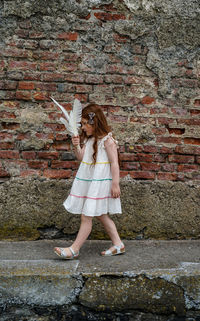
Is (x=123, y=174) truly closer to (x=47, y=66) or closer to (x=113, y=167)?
(x=113, y=167)

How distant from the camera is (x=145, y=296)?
7.52 ft

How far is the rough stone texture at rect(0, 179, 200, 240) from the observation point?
122 inches

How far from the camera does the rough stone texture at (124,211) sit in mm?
3094

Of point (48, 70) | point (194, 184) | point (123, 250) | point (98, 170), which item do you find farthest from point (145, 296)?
point (48, 70)

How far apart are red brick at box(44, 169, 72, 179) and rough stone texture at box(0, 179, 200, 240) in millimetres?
57

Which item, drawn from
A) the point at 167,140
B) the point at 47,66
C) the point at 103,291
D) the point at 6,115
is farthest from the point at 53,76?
the point at 103,291

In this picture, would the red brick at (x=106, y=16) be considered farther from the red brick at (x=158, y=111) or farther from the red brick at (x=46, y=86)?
the red brick at (x=158, y=111)

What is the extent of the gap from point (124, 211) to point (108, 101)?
3.34 ft

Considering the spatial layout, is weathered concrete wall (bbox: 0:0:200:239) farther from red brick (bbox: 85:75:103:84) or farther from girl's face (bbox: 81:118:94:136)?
girl's face (bbox: 81:118:94:136)

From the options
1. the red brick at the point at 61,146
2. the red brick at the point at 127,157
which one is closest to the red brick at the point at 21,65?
the red brick at the point at 61,146

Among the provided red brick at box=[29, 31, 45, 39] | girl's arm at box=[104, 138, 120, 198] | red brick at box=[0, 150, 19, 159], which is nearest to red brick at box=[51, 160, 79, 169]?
red brick at box=[0, 150, 19, 159]

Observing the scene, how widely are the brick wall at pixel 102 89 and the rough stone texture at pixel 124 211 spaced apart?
11 centimetres

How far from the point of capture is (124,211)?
316cm

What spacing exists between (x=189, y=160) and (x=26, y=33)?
6.15 ft
